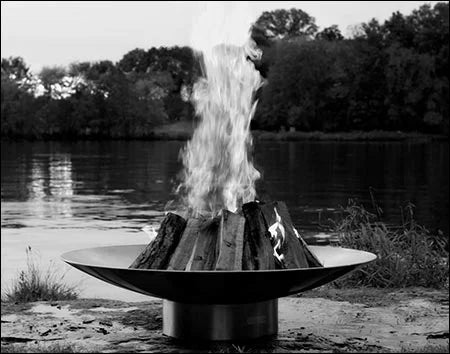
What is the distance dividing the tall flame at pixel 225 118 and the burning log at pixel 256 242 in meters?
0.60

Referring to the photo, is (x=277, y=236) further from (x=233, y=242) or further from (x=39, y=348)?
(x=39, y=348)

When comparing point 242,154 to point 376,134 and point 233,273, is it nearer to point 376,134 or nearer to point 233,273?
point 233,273

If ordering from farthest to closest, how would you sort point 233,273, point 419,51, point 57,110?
point 57,110
point 419,51
point 233,273

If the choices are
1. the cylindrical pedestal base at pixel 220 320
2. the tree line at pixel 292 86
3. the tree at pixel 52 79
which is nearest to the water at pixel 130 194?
the cylindrical pedestal base at pixel 220 320

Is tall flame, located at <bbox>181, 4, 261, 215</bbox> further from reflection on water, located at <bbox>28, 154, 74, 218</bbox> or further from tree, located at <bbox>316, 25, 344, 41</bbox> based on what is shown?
tree, located at <bbox>316, 25, 344, 41</bbox>

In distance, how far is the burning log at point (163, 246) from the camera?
8023 millimetres

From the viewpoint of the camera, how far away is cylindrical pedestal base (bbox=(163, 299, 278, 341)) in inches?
311

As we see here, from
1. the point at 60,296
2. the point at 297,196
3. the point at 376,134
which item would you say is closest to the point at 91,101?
the point at 376,134

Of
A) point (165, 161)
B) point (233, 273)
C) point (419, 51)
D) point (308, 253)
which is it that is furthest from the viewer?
point (419, 51)

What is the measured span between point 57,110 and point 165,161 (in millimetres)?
67264

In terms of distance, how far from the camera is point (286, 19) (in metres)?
142

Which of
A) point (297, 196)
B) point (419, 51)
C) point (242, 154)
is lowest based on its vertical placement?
point (297, 196)

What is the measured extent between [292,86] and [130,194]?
275ft

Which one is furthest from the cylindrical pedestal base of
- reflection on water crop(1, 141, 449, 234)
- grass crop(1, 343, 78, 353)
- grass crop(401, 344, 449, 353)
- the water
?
reflection on water crop(1, 141, 449, 234)
